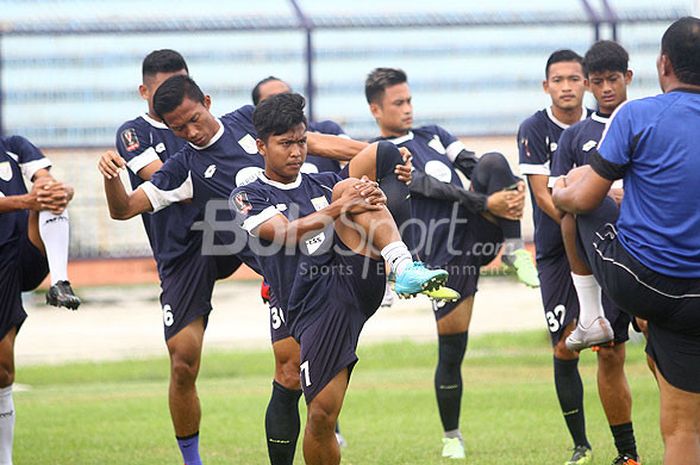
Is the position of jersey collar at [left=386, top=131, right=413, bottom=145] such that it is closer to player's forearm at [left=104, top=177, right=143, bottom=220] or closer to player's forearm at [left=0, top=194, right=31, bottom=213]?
player's forearm at [left=104, top=177, right=143, bottom=220]

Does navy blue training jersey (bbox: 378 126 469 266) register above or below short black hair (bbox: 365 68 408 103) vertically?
below

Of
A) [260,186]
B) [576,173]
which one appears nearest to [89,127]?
[260,186]

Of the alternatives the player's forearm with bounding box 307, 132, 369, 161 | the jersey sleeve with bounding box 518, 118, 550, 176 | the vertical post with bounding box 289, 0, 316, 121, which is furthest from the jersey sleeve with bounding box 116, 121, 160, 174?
the vertical post with bounding box 289, 0, 316, 121

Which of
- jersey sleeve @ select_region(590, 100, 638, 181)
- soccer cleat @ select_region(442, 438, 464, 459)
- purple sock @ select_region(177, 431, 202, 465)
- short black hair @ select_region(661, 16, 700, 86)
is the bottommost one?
soccer cleat @ select_region(442, 438, 464, 459)

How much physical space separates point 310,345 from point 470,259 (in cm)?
319

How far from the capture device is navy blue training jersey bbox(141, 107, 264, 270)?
7.93 meters

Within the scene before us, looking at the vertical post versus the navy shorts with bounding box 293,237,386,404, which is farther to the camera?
the vertical post

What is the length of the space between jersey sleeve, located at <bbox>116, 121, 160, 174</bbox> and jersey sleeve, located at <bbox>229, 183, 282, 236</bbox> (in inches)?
66.2

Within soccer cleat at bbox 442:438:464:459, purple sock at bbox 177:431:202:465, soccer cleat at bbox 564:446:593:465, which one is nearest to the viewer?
purple sock at bbox 177:431:202:465

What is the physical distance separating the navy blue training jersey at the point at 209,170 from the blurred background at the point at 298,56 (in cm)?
713

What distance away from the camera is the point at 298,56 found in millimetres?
15172

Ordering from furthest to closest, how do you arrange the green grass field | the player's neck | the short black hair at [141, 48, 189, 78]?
the green grass field → the player's neck → the short black hair at [141, 48, 189, 78]

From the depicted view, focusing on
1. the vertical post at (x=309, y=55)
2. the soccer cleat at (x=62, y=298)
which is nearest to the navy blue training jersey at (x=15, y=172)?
the soccer cleat at (x=62, y=298)

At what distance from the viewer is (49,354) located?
643 inches
